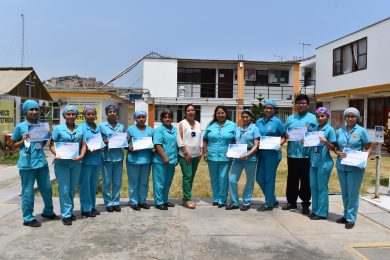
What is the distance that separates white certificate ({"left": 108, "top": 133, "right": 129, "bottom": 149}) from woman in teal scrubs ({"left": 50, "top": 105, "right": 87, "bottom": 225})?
1.66 ft

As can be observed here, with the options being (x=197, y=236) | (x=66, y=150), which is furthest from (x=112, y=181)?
(x=197, y=236)

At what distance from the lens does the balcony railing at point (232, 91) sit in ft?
104

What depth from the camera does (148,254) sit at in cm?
→ 488

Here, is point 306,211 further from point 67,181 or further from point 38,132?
point 38,132

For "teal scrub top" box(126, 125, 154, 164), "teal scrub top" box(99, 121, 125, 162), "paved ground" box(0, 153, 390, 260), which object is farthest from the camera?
"teal scrub top" box(126, 125, 154, 164)

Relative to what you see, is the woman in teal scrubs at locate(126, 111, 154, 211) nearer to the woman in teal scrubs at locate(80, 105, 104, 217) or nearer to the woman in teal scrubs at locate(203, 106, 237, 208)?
the woman in teal scrubs at locate(80, 105, 104, 217)

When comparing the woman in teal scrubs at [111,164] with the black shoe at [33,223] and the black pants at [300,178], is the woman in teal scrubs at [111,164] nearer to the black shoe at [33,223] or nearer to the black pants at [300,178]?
the black shoe at [33,223]

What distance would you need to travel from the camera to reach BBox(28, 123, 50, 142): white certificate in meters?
5.85

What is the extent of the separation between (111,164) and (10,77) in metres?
13.9

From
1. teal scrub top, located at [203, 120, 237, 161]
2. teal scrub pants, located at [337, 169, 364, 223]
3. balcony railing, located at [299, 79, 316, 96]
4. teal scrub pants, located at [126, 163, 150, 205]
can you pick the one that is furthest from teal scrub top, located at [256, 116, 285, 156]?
balcony railing, located at [299, 79, 316, 96]

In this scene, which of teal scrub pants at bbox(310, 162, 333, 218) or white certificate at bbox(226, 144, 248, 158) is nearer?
teal scrub pants at bbox(310, 162, 333, 218)

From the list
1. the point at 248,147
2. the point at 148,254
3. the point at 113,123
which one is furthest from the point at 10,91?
the point at 148,254

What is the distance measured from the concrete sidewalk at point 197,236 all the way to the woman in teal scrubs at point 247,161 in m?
0.28

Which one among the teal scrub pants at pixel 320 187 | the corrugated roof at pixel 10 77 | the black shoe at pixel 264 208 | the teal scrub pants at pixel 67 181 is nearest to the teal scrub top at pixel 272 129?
the teal scrub pants at pixel 320 187
